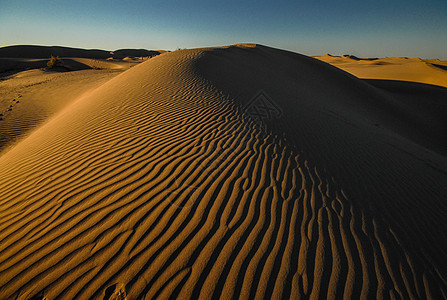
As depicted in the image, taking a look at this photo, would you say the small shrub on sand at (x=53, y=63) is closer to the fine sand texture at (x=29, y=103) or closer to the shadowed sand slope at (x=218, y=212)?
the fine sand texture at (x=29, y=103)

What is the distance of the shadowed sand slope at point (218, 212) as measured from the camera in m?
1.89

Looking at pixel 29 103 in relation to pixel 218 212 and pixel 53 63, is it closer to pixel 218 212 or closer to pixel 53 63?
pixel 218 212

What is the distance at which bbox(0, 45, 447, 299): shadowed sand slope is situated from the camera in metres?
1.89

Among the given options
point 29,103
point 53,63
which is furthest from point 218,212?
point 53,63

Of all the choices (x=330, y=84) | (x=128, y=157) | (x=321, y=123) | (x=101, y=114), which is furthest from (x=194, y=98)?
(x=330, y=84)

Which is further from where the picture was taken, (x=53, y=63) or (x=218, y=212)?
(x=53, y=63)

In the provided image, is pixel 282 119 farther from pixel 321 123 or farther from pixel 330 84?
pixel 330 84

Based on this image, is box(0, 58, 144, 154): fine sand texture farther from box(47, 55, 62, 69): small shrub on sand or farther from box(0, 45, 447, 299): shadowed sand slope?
box(47, 55, 62, 69): small shrub on sand

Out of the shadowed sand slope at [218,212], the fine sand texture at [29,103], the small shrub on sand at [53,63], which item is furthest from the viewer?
the small shrub on sand at [53,63]

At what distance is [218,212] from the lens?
8.21 ft

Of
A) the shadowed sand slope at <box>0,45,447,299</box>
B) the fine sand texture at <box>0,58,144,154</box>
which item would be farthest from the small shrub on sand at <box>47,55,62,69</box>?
the shadowed sand slope at <box>0,45,447,299</box>

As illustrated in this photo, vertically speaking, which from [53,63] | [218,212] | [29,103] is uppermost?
[53,63]

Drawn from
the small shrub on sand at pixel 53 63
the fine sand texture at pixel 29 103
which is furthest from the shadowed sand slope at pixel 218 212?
the small shrub on sand at pixel 53 63

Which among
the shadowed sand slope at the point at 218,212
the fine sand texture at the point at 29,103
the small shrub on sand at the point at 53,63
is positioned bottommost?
the fine sand texture at the point at 29,103
